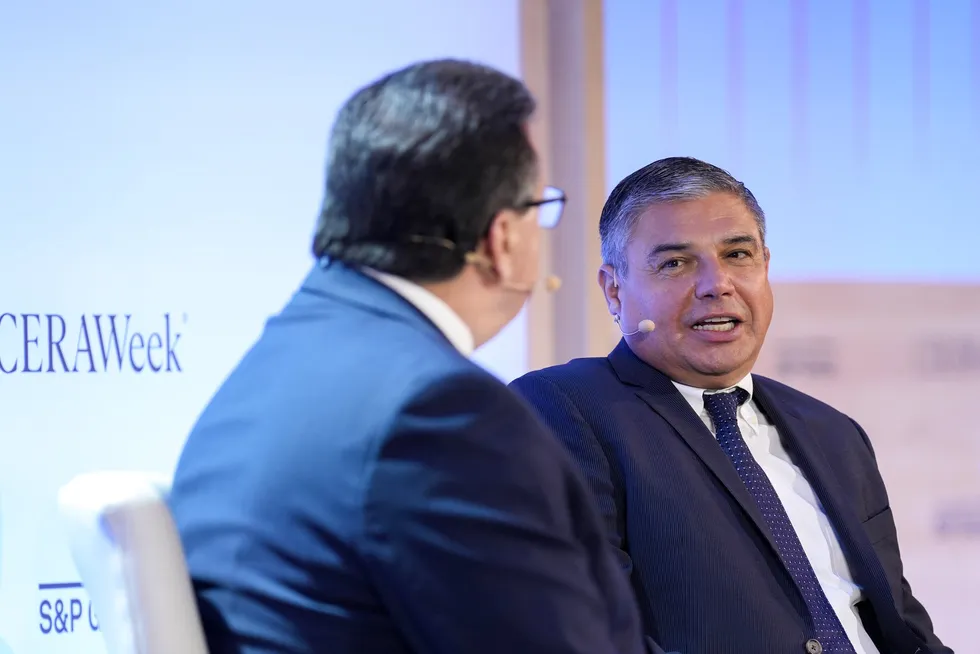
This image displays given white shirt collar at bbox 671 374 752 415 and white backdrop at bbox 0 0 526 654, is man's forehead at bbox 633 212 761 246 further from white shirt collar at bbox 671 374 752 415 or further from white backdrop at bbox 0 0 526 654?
white backdrop at bbox 0 0 526 654

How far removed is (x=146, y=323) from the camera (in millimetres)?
2297

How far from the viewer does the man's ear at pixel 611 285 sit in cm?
205

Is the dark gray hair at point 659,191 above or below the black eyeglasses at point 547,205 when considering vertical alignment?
below

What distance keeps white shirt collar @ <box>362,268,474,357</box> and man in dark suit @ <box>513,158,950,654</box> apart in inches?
29.1

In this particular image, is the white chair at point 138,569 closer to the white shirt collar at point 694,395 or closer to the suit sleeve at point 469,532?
the suit sleeve at point 469,532

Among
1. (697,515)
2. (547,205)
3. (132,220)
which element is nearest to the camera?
(547,205)

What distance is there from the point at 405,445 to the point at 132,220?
1.64 m

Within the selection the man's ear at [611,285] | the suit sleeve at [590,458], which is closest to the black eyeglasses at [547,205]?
the suit sleeve at [590,458]

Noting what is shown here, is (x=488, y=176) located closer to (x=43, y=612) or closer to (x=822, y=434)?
(x=822, y=434)

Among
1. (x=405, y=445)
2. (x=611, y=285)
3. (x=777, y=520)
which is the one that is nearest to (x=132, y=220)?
(x=611, y=285)

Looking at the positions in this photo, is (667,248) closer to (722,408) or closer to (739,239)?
(739,239)

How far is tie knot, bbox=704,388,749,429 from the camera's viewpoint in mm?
1909

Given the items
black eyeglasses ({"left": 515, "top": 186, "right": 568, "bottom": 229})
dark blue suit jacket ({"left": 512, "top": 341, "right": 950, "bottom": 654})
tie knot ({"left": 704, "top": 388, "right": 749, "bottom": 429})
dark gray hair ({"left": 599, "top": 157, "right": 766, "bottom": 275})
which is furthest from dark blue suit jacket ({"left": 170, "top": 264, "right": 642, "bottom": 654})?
dark gray hair ({"left": 599, "top": 157, "right": 766, "bottom": 275})

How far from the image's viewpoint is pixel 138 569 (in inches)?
38.3
